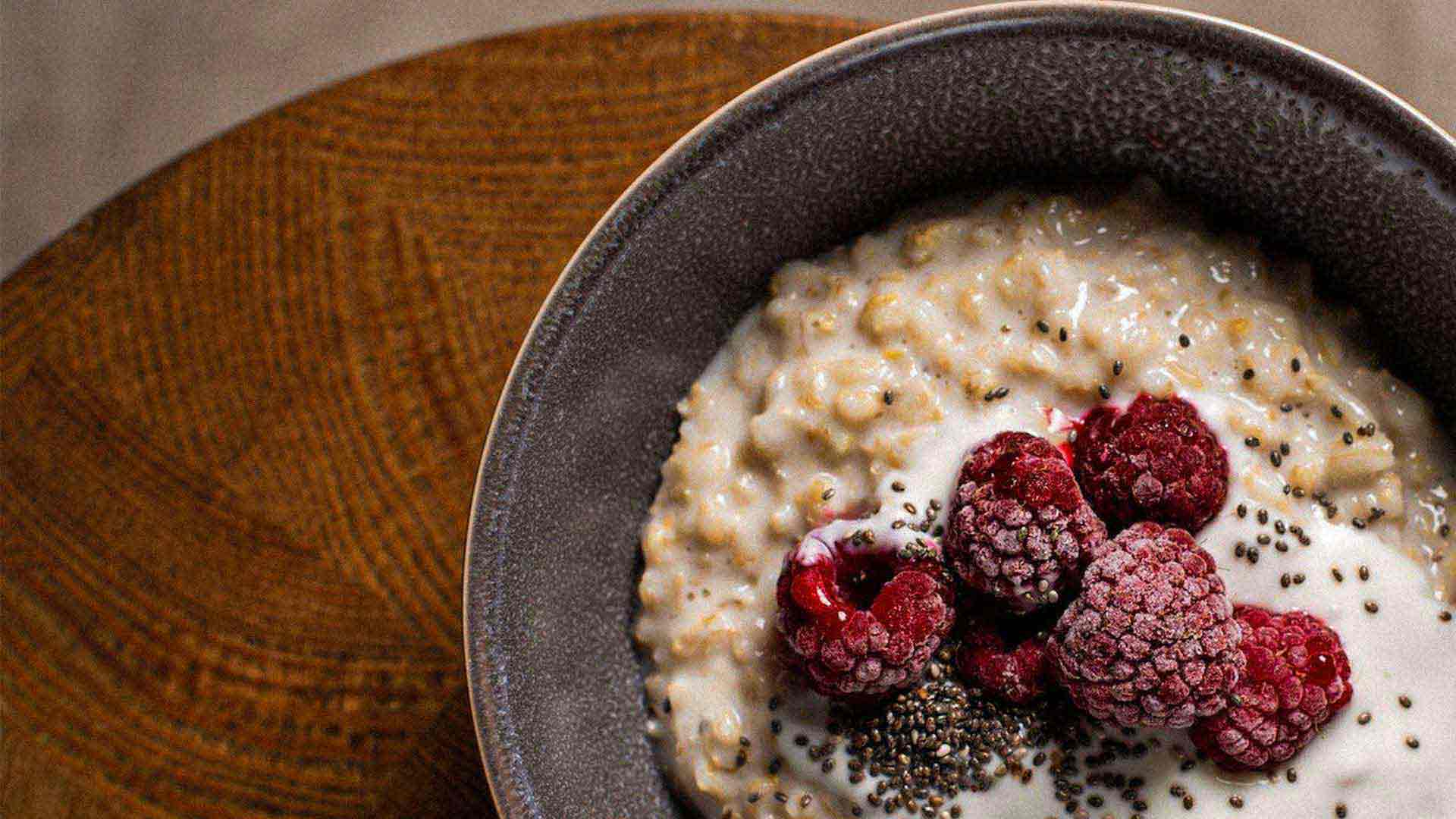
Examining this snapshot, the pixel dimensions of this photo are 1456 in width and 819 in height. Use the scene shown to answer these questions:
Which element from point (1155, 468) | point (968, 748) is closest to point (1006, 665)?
point (968, 748)

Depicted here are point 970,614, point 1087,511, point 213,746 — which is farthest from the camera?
point 213,746

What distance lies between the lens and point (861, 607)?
1886mm

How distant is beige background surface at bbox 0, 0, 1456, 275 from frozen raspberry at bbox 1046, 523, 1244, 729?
6.38 feet

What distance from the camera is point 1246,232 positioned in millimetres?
2053

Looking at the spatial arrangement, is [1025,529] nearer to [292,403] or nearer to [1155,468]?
[1155,468]

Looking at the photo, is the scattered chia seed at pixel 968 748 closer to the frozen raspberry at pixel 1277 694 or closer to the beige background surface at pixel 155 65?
the frozen raspberry at pixel 1277 694

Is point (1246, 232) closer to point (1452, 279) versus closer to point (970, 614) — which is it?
point (1452, 279)

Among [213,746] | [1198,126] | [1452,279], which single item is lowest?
[213,746]

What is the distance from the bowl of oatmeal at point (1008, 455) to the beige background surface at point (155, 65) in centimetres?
138

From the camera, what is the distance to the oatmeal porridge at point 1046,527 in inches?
70.6

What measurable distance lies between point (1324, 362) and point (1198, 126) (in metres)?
0.44

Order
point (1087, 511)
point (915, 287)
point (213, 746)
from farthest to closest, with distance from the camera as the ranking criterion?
point (213, 746) < point (915, 287) < point (1087, 511)

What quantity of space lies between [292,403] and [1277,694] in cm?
175

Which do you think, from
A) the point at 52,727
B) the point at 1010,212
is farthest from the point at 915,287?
the point at 52,727
